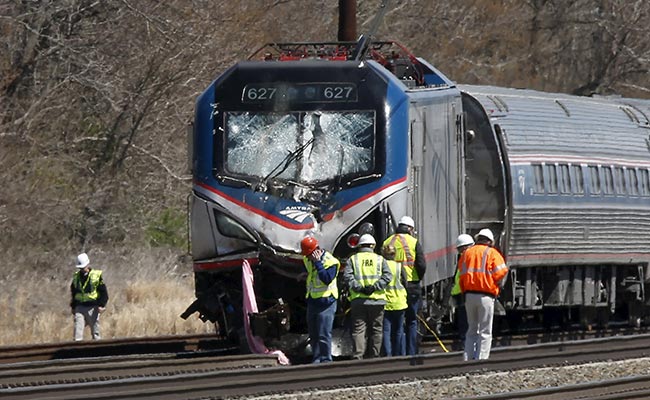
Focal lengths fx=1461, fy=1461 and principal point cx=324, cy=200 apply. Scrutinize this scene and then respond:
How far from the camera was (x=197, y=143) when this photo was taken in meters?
15.8

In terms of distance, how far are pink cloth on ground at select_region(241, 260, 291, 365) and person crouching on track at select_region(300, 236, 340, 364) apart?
1.43 feet

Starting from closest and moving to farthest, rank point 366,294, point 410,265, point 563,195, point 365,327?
point 366,294 < point 365,327 < point 410,265 < point 563,195

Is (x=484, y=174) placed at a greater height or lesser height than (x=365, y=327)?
greater

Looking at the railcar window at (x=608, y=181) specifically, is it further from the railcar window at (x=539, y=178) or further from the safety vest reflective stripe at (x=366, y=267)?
the safety vest reflective stripe at (x=366, y=267)

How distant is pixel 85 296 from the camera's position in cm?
2028

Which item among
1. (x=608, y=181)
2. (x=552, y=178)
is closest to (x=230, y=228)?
(x=552, y=178)

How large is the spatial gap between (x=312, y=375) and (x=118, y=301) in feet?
42.9

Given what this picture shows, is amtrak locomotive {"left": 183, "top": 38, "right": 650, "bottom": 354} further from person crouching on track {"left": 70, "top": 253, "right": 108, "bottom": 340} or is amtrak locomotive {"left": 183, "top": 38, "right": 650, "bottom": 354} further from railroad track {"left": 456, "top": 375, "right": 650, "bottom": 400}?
person crouching on track {"left": 70, "top": 253, "right": 108, "bottom": 340}

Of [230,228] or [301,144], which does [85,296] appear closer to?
[230,228]

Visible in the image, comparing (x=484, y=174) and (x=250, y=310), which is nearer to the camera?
(x=250, y=310)

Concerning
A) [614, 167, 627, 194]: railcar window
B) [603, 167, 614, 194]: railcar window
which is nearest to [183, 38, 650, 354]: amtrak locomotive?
[603, 167, 614, 194]: railcar window

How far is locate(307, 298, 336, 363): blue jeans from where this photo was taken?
1504cm

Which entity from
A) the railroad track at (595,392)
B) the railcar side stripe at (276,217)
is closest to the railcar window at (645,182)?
the railcar side stripe at (276,217)

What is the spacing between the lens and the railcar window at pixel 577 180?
68.4 ft
